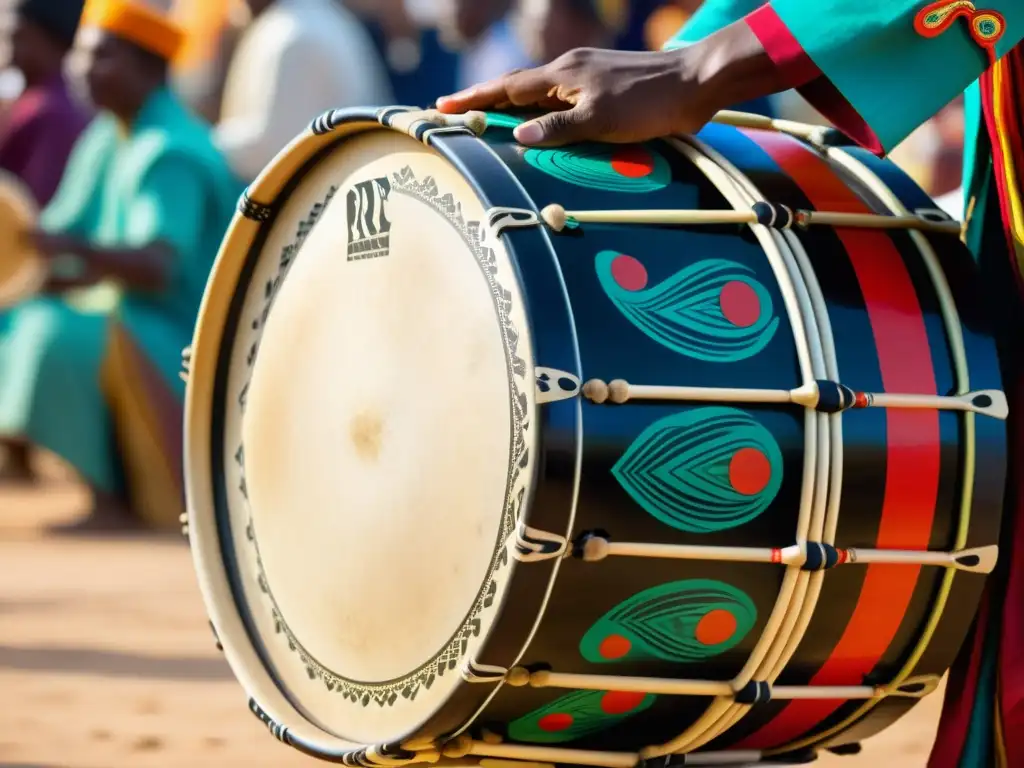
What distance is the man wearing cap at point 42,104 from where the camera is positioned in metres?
6.32

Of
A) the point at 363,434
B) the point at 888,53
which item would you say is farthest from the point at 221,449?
the point at 888,53

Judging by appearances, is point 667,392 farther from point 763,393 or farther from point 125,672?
point 125,672

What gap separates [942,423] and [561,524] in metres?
0.44

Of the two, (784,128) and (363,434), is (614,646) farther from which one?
(784,128)

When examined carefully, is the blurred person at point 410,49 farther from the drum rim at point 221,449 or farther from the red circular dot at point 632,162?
the red circular dot at point 632,162

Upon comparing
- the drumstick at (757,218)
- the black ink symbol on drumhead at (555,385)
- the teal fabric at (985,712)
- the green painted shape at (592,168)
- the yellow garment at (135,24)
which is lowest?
the teal fabric at (985,712)

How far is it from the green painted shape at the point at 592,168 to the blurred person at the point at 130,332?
3.85m

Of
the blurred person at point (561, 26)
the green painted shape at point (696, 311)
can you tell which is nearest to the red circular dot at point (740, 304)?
the green painted shape at point (696, 311)

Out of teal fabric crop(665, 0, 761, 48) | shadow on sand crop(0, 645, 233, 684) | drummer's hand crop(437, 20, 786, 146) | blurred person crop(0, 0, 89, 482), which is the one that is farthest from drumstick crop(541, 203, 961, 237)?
blurred person crop(0, 0, 89, 482)

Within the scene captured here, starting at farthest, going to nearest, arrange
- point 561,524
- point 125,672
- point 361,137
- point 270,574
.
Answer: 1. point 125,672
2. point 270,574
3. point 361,137
4. point 561,524

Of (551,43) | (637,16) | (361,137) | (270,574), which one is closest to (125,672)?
(270,574)

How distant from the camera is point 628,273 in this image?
1.60m

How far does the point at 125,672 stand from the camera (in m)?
3.22

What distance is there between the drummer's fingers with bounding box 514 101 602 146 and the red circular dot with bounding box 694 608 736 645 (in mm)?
508
